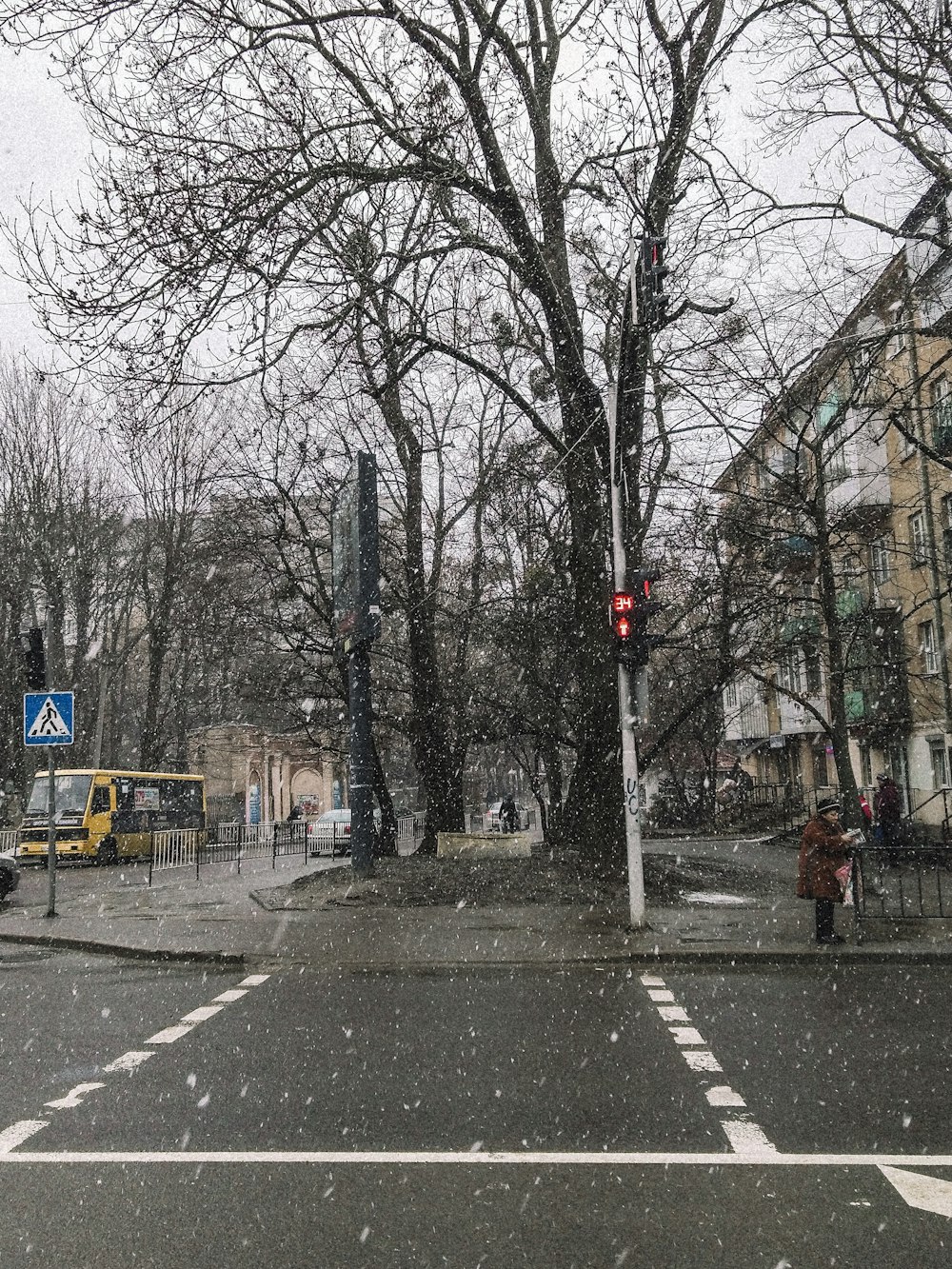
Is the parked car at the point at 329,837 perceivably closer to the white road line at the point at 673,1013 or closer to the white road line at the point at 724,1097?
the white road line at the point at 673,1013

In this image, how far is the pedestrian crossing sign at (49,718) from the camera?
16609 millimetres

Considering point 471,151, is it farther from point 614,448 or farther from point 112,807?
point 112,807

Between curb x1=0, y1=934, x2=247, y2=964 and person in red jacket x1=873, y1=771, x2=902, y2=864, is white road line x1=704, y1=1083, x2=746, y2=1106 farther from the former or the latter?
person in red jacket x1=873, y1=771, x2=902, y2=864

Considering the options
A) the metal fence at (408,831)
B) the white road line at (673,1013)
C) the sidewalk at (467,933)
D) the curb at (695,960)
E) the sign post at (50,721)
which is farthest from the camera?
the metal fence at (408,831)

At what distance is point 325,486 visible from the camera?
26062mm

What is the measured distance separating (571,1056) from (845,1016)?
260cm

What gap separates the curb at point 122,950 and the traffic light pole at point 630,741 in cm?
444

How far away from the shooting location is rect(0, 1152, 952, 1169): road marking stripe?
5.43 meters

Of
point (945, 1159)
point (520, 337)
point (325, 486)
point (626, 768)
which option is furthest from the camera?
point (325, 486)

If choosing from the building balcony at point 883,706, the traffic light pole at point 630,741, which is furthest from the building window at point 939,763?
the traffic light pole at point 630,741

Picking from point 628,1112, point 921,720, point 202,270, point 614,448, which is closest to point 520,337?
point 614,448

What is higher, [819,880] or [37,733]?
[37,733]

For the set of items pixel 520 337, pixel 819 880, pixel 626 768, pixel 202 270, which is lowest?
pixel 819 880

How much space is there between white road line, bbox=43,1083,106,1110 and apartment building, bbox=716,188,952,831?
12.5m
